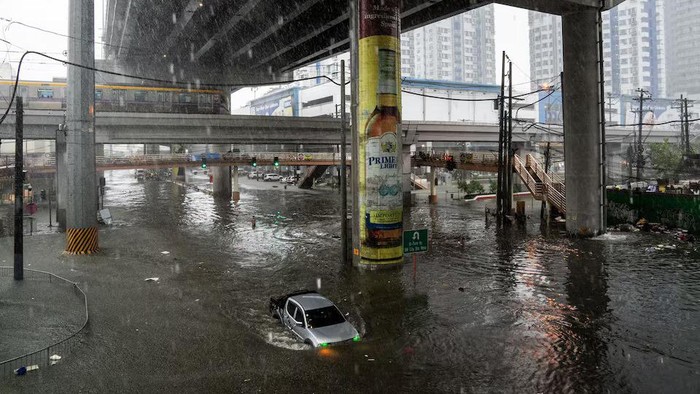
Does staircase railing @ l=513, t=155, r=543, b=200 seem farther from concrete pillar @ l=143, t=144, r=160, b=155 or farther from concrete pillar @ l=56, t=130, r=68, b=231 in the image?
concrete pillar @ l=143, t=144, r=160, b=155

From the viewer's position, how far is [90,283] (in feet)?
63.5

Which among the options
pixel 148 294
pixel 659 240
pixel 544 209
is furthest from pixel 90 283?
Result: pixel 544 209

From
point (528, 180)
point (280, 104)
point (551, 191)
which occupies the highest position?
point (280, 104)

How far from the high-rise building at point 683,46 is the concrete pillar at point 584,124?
488 ft

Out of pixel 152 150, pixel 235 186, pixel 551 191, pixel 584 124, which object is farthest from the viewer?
pixel 152 150

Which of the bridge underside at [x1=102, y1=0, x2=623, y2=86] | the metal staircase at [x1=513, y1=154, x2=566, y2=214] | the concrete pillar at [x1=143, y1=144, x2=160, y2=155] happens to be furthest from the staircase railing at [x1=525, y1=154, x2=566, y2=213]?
the concrete pillar at [x1=143, y1=144, x2=160, y2=155]

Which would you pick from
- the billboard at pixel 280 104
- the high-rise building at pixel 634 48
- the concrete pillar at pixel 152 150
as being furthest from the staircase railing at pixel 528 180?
the high-rise building at pixel 634 48

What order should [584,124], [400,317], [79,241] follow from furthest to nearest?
1. [584,124]
2. [79,241]
3. [400,317]

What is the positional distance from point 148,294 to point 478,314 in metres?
11.1

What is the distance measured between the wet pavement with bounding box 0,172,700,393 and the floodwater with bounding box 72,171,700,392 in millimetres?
56

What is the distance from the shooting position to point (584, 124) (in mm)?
30078

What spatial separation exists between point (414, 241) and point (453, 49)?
5771 inches

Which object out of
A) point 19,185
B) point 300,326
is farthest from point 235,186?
point 300,326

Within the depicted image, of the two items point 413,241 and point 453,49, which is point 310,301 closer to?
point 413,241
